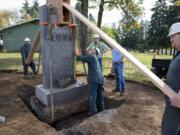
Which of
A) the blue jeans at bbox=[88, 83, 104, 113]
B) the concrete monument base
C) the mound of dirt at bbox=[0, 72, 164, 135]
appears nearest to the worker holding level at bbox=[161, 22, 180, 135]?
the mound of dirt at bbox=[0, 72, 164, 135]

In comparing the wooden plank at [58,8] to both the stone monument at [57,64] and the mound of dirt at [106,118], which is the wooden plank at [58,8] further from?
the mound of dirt at [106,118]

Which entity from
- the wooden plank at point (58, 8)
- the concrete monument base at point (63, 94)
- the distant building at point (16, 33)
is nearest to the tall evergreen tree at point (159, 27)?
the distant building at point (16, 33)

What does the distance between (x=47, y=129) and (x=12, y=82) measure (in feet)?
14.6

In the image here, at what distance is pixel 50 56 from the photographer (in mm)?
5551

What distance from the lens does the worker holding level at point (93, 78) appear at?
5598 millimetres

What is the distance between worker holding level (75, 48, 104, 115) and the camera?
5.60 m

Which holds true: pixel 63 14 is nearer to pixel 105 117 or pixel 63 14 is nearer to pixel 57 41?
pixel 57 41

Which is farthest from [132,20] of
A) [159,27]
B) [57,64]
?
[159,27]

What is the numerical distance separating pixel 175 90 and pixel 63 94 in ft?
11.6

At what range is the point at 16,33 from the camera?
34.0 m

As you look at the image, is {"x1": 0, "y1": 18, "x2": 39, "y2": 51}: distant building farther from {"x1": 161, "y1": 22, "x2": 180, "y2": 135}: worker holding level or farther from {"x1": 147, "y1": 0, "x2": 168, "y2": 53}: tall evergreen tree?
{"x1": 161, "y1": 22, "x2": 180, "y2": 135}: worker holding level

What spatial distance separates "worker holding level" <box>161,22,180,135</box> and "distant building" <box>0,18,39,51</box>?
32161 mm

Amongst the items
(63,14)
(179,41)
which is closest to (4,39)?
(63,14)

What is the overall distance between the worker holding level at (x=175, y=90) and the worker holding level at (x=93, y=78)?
9.41 ft
